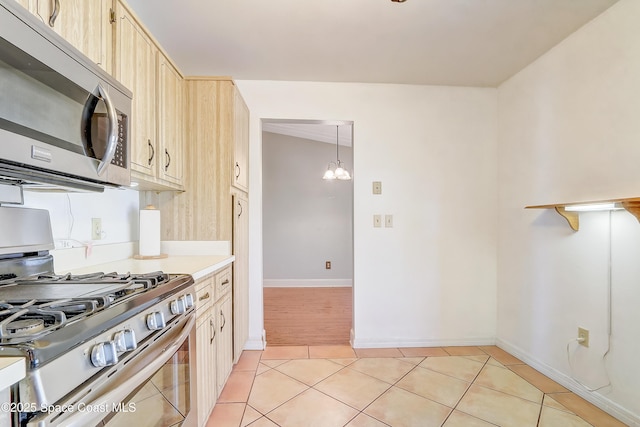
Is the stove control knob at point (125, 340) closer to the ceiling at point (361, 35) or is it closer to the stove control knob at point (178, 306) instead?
the stove control knob at point (178, 306)

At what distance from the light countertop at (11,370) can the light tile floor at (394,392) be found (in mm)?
1414

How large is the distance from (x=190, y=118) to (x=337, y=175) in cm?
271

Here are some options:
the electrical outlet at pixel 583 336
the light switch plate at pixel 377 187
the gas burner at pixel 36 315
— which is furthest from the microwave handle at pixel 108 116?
the electrical outlet at pixel 583 336

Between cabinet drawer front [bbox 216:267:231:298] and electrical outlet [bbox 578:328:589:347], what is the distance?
2303mm

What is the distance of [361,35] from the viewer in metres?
2.04

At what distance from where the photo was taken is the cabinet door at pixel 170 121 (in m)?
1.80

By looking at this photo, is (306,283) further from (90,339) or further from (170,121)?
(90,339)

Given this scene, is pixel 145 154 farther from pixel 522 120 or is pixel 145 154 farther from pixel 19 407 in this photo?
pixel 522 120

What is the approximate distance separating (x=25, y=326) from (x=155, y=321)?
385 millimetres

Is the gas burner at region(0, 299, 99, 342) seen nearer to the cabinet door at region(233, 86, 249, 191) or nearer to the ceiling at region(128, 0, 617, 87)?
the cabinet door at region(233, 86, 249, 191)

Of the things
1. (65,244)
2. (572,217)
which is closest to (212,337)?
(65,244)

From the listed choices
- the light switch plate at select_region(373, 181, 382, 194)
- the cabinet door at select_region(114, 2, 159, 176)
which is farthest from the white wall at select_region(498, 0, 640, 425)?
the cabinet door at select_region(114, 2, 159, 176)

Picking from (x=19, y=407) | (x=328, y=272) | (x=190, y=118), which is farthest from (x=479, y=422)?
(x=328, y=272)

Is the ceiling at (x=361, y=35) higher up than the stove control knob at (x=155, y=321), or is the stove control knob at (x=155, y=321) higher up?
the ceiling at (x=361, y=35)
